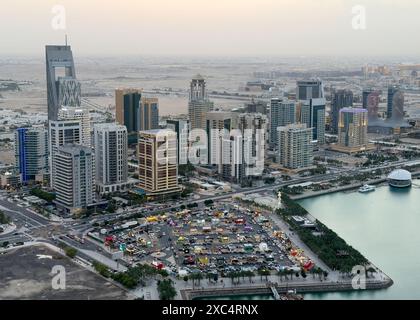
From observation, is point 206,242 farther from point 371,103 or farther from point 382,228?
point 371,103

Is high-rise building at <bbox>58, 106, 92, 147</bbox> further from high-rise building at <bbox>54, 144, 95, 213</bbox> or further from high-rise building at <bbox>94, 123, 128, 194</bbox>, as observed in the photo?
high-rise building at <bbox>54, 144, 95, 213</bbox>

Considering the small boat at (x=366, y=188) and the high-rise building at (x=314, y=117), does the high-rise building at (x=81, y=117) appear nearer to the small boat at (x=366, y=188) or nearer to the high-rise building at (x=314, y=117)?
the small boat at (x=366, y=188)

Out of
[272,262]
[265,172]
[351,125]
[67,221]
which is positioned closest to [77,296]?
[272,262]

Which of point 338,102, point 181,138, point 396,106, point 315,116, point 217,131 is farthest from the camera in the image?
point 396,106

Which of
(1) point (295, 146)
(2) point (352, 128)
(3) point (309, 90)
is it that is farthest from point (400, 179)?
(3) point (309, 90)

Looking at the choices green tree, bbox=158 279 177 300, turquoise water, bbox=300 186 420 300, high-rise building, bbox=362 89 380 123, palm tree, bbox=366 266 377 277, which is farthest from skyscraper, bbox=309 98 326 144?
green tree, bbox=158 279 177 300

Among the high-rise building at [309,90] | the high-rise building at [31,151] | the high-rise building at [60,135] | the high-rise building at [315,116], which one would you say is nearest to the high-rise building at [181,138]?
the high-rise building at [60,135]

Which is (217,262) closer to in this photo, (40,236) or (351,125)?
(40,236)
